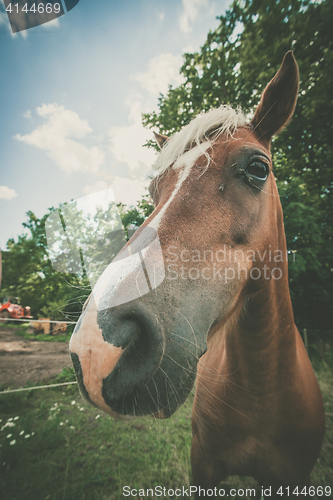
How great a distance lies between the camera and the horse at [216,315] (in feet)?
2.46

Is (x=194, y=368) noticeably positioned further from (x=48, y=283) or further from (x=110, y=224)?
(x=48, y=283)

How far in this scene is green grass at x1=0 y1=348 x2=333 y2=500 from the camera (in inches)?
99.1

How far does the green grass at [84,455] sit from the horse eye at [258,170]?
244 centimetres

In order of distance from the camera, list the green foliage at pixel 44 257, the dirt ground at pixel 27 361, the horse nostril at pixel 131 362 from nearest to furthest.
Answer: the horse nostril at pixel 131 362, the green foliage at pixel 44 257, the dirt ground at pixel 27 361

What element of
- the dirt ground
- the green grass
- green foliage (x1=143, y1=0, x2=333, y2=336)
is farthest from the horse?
the dirt ground

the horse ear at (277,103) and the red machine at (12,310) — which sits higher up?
the horse ear at (277,103)

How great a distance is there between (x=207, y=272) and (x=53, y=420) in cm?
469

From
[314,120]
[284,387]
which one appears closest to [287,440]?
[284,387]

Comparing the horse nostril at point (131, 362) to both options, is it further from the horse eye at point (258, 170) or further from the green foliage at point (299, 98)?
the green foliage at point (299, 98)

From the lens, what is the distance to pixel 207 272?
0.96m

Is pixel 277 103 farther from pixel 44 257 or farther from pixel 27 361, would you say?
pixel 44 257

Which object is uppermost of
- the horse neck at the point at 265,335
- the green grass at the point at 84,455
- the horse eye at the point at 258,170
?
the horse eye at the point at 258,170

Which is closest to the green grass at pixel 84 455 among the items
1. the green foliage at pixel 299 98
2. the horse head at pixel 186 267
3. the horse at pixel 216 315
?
the horse at pixel 216 315

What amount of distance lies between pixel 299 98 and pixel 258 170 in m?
7.63
